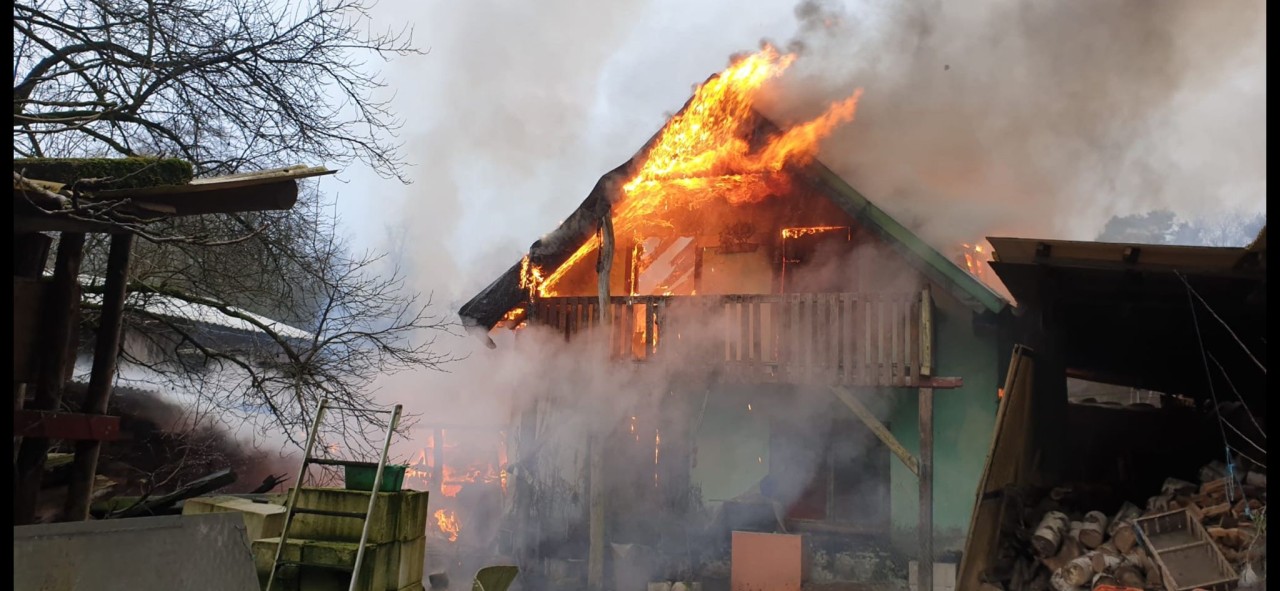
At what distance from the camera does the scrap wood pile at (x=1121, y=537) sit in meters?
7.45

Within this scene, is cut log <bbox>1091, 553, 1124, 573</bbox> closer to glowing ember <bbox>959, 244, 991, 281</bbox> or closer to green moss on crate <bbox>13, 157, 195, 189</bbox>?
glowing ember <bbox>959, 244, 991, 281</bbox>

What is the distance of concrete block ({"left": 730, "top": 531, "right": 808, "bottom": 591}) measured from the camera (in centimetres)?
1082

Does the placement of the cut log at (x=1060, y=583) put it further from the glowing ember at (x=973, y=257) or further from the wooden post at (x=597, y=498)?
the glowing ember at (x=973, y=257)

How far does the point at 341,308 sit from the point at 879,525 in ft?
26.3

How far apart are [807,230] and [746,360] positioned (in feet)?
9.64

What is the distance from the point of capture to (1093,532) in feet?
28.1

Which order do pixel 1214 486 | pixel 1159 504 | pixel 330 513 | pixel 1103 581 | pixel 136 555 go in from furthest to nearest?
pixel 1159 504 < pixel 1214 486 < pixel 1103 581 < pixel 330 513 < pixel 136 555

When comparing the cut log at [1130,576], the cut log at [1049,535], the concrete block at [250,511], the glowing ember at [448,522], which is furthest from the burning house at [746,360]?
the concrete block at [250,511]

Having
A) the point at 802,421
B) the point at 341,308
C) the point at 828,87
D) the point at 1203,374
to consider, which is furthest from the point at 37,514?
the point at 1203,374

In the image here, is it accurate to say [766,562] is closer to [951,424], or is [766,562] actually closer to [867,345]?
[867,345]

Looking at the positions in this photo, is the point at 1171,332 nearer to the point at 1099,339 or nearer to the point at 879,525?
the point at 1099,339

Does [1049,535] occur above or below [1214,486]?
below

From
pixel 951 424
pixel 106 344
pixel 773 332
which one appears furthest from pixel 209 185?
pixel 951 424

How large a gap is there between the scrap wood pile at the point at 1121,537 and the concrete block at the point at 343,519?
19.1 ft
